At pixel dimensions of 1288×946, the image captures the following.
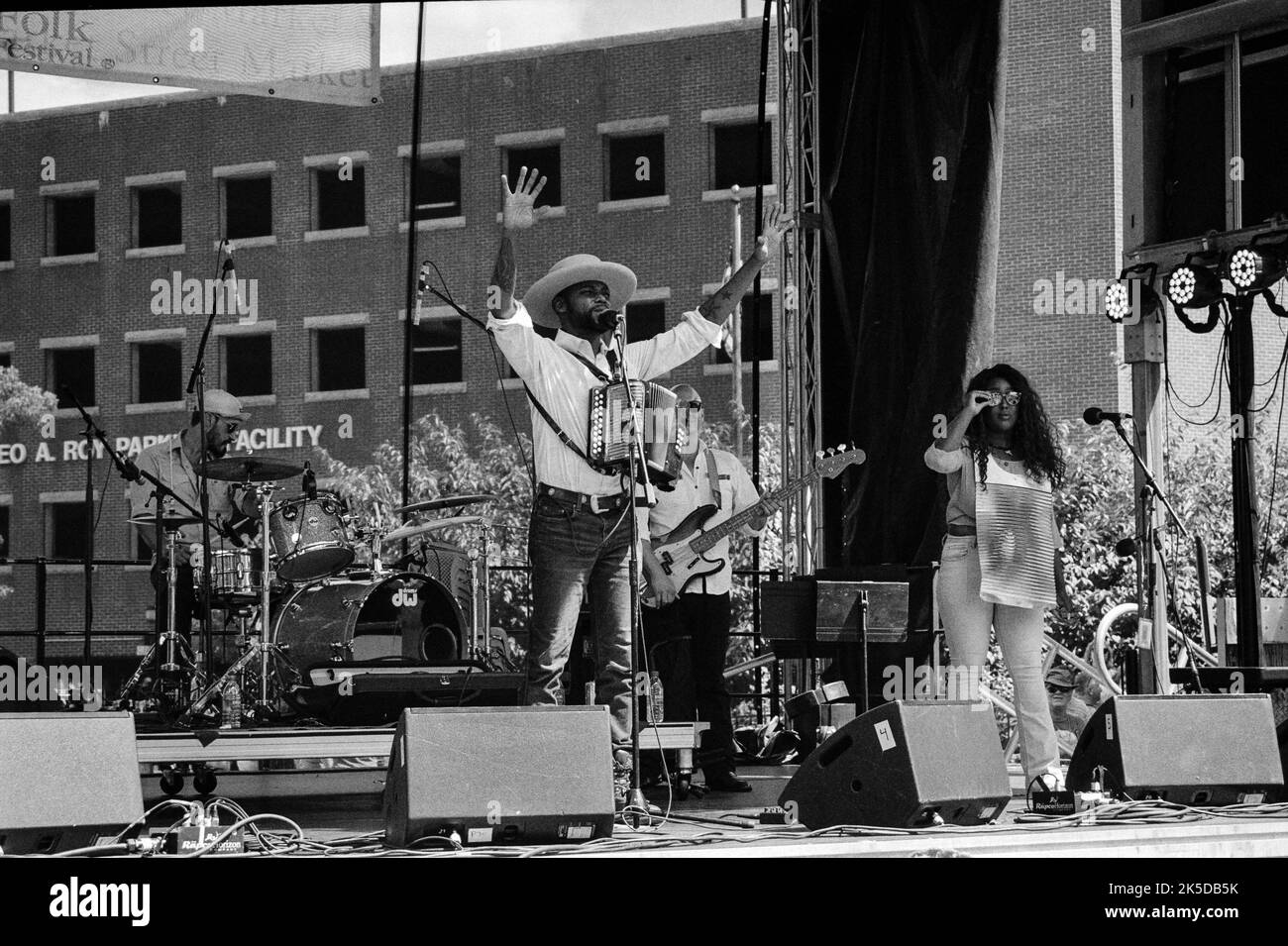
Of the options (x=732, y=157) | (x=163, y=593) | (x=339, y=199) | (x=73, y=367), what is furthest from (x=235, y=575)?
Result: (x=73, y=367)

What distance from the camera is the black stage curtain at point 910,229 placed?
24.8 feet

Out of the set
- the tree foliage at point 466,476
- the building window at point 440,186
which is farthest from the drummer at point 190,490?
the building window at point 440,186

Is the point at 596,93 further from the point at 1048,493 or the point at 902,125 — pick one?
the point at 1048,493

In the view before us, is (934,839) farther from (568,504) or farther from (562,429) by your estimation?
(562,429)

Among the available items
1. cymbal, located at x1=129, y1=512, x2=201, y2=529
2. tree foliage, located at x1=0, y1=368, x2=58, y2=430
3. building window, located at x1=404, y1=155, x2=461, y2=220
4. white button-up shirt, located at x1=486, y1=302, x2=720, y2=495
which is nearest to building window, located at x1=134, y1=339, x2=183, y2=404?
tree foliage, located at x1=0, y1=368, x2=58, y2=430

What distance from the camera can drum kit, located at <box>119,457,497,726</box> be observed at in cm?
820

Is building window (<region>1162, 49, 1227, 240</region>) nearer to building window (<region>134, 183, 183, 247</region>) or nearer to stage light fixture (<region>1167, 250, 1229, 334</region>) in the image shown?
stage light fixture (<region>1167, 250, 1229, 334</region>)

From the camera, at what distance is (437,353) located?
88.2 ft

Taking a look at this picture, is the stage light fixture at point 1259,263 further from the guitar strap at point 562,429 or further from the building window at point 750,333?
the building window at point 750,333

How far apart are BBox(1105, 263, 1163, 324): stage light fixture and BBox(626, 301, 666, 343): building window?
17.7 meters

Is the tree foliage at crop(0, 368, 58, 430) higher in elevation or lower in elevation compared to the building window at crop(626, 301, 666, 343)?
lower

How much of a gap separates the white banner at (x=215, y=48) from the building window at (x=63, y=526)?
2004cm
